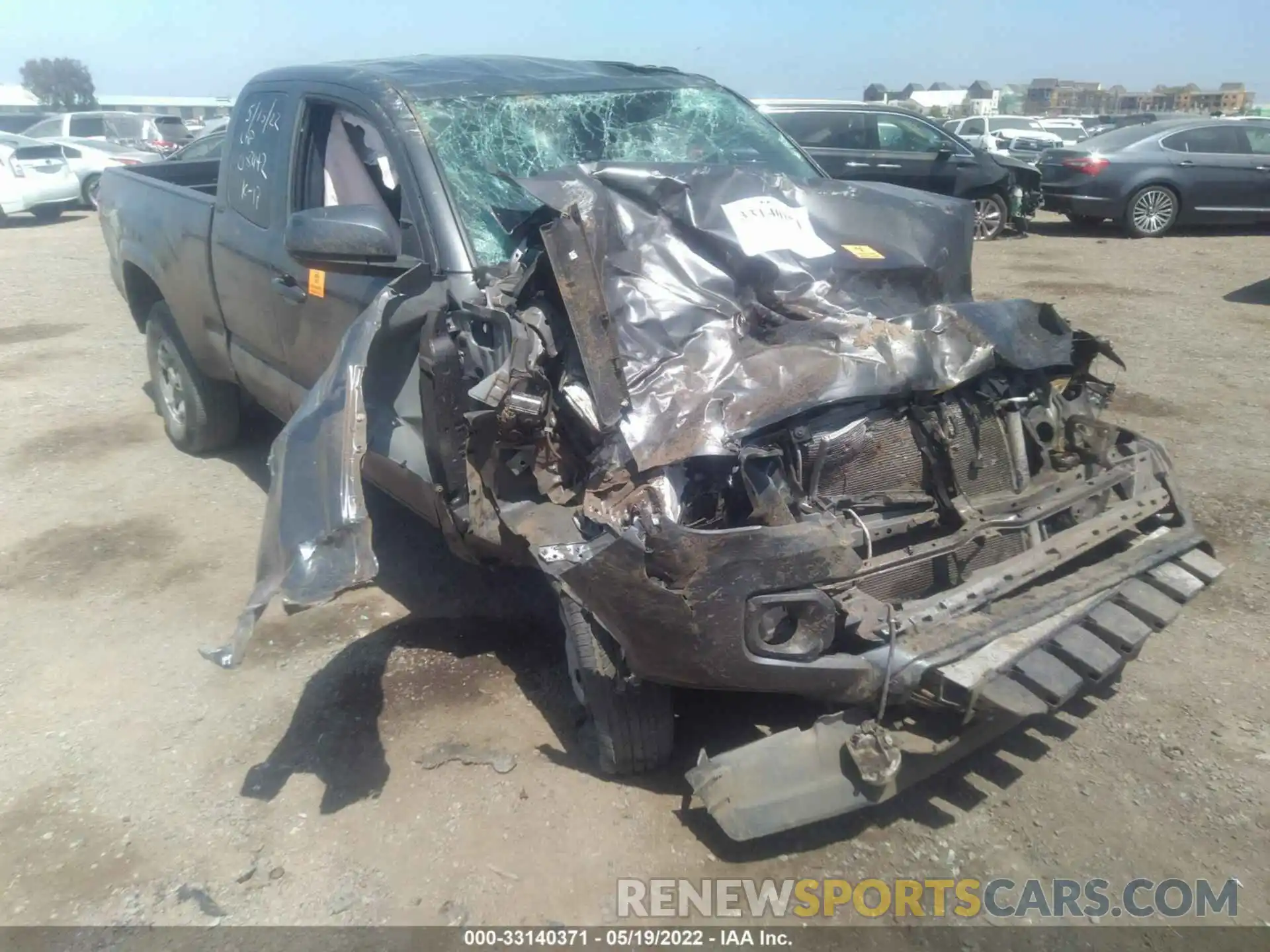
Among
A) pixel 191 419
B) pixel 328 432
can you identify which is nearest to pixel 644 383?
pixel 328 432

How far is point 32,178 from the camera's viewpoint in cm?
1653

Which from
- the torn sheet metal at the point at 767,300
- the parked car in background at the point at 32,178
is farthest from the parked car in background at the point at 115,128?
the torn sheet metal at the point at 767,300

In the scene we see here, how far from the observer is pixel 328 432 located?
2928 millimetres

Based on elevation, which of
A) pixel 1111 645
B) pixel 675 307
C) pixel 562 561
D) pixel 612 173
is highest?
pixel 612 173

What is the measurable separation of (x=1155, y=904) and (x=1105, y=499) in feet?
4.10

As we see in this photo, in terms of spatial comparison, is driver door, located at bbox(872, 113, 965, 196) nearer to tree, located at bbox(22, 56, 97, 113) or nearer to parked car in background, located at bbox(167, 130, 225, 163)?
parked car in background, located at bbox(167, 130, 225, 163)

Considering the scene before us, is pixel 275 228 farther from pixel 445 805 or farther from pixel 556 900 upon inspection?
pixel 556 900

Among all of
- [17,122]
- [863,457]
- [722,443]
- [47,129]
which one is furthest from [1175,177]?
[17,122]

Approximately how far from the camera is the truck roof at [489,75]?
12.3 feet

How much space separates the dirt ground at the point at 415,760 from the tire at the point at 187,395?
562mm

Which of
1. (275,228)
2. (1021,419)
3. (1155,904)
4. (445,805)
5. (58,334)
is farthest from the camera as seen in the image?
(58,334)

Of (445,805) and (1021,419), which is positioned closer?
(445,805)

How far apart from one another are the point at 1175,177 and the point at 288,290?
12.5m

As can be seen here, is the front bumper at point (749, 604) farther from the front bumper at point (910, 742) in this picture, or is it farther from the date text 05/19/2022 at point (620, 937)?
the date text 05/19/2022 at point (620, 937)
